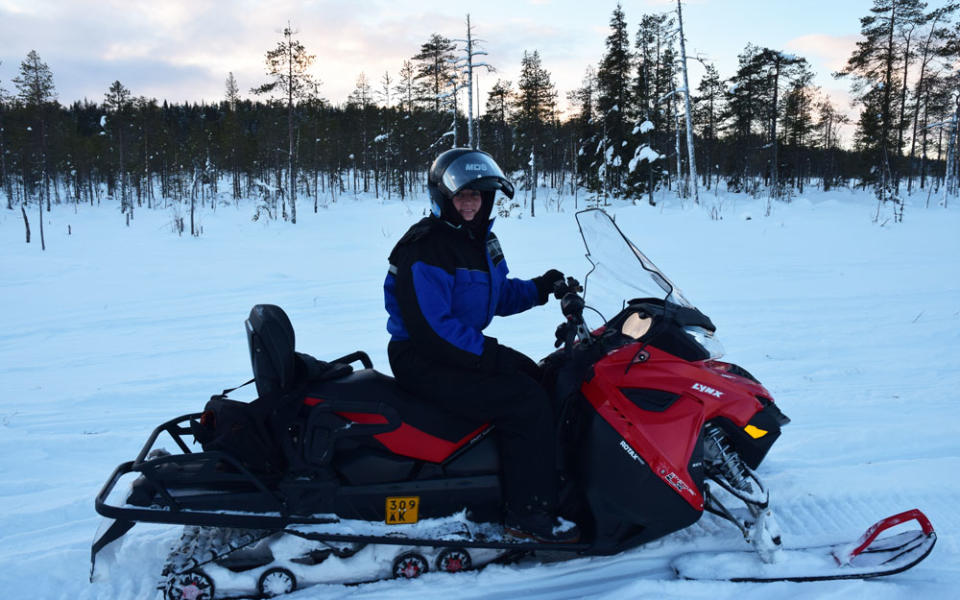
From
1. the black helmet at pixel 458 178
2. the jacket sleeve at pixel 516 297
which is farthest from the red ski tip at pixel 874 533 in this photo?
the black helmet at pixel 458 178

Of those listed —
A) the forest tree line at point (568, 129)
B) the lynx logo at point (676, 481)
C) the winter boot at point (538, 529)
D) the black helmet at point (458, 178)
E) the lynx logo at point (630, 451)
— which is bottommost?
the winter boot at point (538, 529)

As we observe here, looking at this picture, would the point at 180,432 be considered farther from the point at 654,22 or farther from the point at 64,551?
the point at 654,22

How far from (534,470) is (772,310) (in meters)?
5.66

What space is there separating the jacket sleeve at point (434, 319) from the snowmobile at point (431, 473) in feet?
1.04

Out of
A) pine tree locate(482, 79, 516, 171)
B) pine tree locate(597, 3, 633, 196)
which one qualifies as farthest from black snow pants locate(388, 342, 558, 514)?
pine tree locate(482, 79, 516, 171)

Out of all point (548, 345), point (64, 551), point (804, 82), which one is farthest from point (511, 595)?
point (804, 82)

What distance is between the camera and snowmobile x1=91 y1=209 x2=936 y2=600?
2387mm

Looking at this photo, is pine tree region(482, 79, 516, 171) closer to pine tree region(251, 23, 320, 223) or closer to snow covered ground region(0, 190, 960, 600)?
pine tree region(251, 23, 320, 223)

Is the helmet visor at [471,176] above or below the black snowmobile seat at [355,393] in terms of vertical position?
above

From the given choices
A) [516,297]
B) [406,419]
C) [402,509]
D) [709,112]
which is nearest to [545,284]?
[516,297]

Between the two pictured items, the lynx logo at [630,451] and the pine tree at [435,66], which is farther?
the pine tree at [435,66]

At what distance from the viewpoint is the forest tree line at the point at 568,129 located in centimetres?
2630

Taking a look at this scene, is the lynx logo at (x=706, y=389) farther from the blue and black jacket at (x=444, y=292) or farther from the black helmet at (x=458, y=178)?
the black helmet at (x=458, y=178)

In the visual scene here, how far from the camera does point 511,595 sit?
244cm
